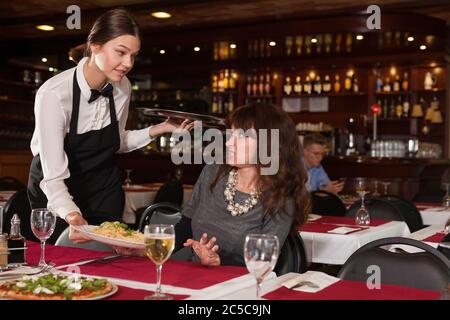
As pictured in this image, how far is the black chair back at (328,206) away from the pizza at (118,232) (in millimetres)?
3013

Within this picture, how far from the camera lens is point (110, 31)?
254 cm

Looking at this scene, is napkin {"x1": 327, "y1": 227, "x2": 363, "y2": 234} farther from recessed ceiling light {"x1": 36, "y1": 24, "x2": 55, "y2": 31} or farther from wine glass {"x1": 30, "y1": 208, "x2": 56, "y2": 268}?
recessed ceiling light {"x1": 36, "y1": 24, "x2": 55, "y2": 31}

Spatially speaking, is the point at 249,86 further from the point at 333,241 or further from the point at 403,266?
the point at 403,266

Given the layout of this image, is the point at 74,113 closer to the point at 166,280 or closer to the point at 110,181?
the point at 110,181

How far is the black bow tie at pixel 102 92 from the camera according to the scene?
2641 mm

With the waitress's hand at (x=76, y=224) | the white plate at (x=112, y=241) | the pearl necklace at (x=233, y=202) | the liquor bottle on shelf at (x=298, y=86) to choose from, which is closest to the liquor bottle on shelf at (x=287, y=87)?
the liquor bottle on shelf at (x=298, y=86)

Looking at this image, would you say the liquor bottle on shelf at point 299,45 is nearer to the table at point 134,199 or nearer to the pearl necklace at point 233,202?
the table at point 134,199

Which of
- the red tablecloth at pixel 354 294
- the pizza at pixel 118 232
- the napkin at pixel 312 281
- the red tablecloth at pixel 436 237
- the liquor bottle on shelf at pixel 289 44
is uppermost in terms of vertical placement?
the liquor bottle on shelf at pixel 289 44

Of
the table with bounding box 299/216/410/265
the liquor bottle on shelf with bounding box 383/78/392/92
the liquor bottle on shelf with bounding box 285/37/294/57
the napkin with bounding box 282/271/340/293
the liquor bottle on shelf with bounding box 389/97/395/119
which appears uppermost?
the liquor bottle on shelf with bounding box 285/37/294/57

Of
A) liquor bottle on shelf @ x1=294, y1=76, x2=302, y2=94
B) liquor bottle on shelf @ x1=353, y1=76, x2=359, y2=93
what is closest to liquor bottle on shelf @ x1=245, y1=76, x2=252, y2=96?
liquor bottle on shelf @ x1=294, y1=76, x2=302, y2=94

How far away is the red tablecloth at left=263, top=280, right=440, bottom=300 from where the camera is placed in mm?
1679

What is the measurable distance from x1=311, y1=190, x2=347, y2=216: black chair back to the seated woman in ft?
8.23
